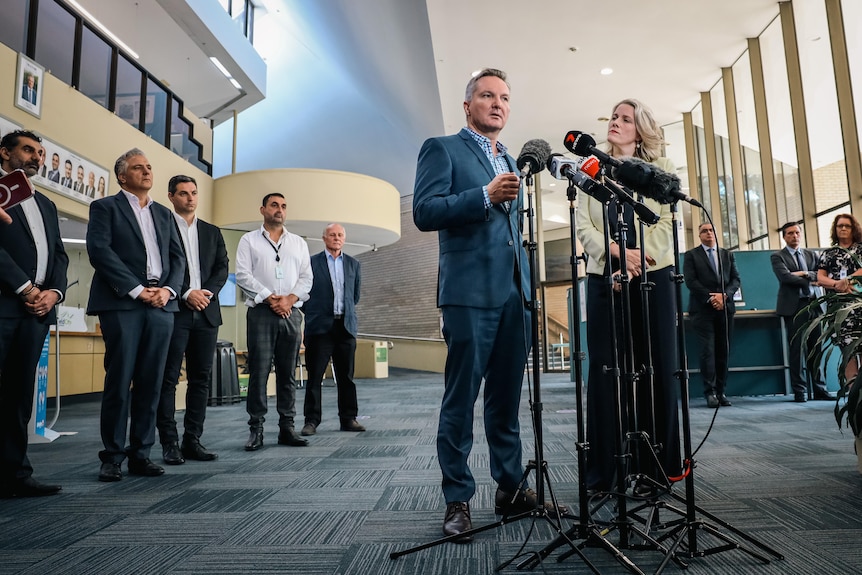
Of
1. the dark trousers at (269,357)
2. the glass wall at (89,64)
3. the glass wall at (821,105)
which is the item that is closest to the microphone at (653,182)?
the dark trousers at (269,357)

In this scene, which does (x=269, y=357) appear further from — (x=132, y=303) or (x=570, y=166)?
(x=570, y=166)

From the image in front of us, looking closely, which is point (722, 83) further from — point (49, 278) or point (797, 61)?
point (49, 278)

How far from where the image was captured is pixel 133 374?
2627 millimetres

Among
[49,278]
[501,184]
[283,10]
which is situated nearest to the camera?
[501,184]

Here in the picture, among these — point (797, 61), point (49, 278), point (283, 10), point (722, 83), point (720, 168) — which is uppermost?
point (283, 10)

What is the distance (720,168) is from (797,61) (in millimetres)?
2275

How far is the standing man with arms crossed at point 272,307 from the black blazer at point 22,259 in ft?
3.28

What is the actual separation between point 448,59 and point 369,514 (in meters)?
7.20

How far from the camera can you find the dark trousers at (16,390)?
2232 millimetres

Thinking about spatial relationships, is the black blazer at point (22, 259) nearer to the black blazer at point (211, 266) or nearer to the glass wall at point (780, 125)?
the black blazer at point (211, 266)

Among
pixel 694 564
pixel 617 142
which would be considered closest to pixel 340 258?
pixel 617 142

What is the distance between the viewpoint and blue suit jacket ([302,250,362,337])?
3836mm

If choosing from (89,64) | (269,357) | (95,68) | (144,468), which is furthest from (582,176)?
(95,68)

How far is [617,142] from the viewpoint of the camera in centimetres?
209
